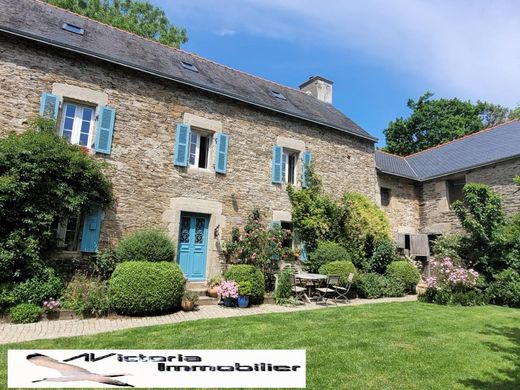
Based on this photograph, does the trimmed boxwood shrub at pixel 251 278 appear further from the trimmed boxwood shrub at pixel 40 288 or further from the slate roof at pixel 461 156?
the slate roof at pixel 461 156

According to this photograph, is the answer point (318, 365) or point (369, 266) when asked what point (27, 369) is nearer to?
point (318, 365)

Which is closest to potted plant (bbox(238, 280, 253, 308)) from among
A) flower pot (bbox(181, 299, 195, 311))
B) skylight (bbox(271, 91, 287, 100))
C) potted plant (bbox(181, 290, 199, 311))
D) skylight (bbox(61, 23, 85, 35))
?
potted plant (bbox(181, 290, 199, 311))

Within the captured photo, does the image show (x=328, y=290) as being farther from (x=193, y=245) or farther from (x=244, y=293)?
(x=193, y=245)

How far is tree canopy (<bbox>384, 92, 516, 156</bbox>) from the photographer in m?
24.7

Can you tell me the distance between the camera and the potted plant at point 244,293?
8047 mm

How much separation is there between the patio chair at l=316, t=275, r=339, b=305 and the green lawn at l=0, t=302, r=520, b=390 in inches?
55.1

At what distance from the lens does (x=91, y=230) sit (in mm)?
8117

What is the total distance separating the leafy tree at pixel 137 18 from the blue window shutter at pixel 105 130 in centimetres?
1370

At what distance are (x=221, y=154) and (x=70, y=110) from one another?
13.4 ft

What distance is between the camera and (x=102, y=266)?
7984 millimetres

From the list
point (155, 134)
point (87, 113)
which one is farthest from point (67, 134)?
point (155, 134)

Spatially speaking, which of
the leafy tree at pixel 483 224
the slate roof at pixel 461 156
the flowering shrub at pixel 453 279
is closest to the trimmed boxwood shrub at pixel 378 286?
Result: the flowering shrub at pixel 453 279

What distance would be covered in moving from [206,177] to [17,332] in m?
5.77

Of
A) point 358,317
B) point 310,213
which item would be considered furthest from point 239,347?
point 310,213
